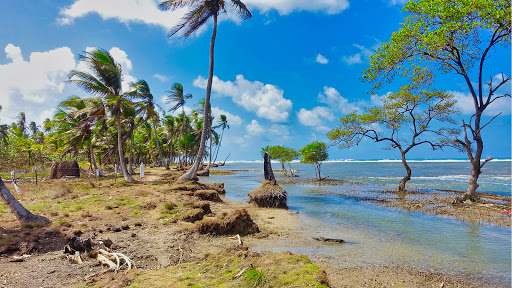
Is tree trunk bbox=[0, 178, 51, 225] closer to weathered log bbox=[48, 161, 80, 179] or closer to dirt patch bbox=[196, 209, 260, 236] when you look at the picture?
dirt patch bbox=[196, 209, 260, 236]

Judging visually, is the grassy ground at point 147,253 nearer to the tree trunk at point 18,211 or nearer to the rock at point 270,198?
the tree trunk at point 18,211

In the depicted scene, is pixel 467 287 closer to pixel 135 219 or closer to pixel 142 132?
pixel 135 219

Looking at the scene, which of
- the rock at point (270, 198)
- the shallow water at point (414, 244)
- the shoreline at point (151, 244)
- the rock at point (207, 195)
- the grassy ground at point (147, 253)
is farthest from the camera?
the rock at point (207, 195)

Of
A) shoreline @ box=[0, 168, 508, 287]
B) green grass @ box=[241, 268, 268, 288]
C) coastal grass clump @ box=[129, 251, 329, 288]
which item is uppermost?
green grass @ box=[241, 268, 268, 288]

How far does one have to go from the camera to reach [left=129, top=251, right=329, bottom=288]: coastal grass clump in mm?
3309

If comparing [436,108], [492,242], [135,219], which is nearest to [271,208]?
[135,219]

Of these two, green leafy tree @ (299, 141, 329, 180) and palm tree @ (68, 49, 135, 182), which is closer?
palm tree @ (68, 49, 135, 182)

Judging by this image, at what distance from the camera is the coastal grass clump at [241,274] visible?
3.31 metres

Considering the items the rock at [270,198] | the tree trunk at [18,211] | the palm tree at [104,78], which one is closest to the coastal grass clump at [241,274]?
the tree trunk at [18,211]

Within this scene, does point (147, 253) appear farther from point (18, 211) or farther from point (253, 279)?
point (18, 211)

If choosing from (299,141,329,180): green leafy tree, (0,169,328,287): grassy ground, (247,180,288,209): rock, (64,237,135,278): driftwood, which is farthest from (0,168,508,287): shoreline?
(299,141,329,180): green leafy tree

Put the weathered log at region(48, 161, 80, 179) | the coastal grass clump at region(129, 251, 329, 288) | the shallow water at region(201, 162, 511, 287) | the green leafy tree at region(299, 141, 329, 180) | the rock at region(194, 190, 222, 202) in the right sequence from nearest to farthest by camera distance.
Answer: the coastal grass clump at region(129, 251, 329, 288) → the shallow water at region(201, 162, 511, 287) → the rock at region(194, 190, 222, 202) → the weathered log at region(48, 161, 80, 179) → the green leafy tree at region(299, 141, 329, 180)

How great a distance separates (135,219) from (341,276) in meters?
6.44

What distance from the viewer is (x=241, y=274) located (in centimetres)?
342
